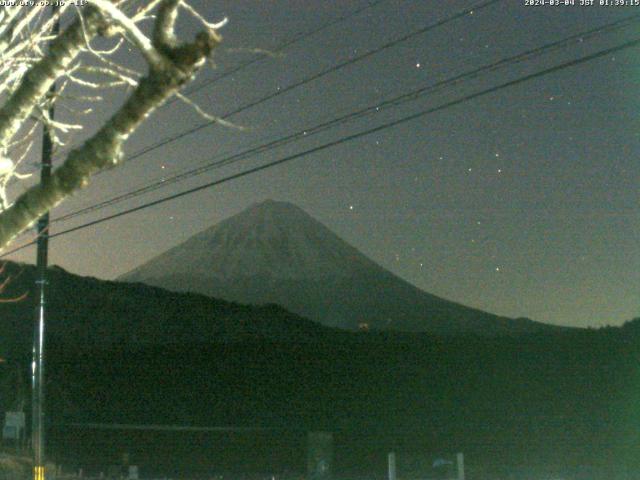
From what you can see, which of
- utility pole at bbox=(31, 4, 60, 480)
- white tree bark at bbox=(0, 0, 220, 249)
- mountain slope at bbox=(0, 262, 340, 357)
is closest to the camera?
white tree bark at bbox=(0, 0, 220, 249)

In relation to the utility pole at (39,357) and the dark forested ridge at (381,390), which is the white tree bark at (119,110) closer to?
the utility pole at (39,357)

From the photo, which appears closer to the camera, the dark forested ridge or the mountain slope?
the dark forested ridge

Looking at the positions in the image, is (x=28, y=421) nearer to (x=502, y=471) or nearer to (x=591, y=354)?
(x=502, y=471)

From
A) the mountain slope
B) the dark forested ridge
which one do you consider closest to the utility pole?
the dark forested ridge

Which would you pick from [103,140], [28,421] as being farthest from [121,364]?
[103,140]

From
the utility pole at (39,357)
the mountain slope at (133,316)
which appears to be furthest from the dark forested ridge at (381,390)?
the utility pole at (39,357)

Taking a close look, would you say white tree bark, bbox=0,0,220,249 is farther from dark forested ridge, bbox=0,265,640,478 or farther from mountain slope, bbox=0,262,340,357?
mountain slope, bbox=0,262,340,357

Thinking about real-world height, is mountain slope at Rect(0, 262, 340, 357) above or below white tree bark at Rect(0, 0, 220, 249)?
above

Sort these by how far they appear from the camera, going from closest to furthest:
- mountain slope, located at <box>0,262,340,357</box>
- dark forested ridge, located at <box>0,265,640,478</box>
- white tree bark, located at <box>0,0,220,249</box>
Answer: white tree bark, located at <box>0,0,220,249</box> → dark forested ridge, located at <box>0,265,640,478</box> → mountain slope, located at <box>0,262,340,357</box>

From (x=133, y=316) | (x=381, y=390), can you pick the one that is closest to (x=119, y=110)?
(x=381, y=390)

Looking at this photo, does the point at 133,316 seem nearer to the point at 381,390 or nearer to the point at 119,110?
the point at 381,390

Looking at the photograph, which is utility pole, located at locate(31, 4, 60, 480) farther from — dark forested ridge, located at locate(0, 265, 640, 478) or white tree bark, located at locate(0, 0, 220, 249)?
dark forested ridge, located at locate(0, 265, 640, 478)
